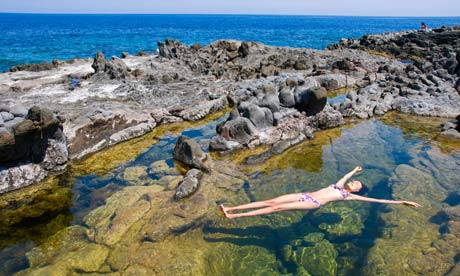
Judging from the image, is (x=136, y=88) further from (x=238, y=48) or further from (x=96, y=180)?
(x=238, y=48)

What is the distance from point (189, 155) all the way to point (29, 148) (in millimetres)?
6428

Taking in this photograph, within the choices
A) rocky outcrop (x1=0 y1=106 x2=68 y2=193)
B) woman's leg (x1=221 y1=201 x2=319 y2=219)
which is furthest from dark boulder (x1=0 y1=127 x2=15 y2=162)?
woman's leg (x1=221 y1=201 x2=319 y2=219)

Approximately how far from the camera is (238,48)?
138 ft

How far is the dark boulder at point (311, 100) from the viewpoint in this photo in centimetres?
1958

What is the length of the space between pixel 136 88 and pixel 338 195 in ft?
57.3

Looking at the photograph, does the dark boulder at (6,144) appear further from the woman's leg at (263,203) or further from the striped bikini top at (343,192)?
the striped bikini top at (343,192)

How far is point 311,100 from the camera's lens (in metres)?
19.7

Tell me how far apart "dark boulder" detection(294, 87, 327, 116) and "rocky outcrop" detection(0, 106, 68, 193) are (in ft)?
42.1

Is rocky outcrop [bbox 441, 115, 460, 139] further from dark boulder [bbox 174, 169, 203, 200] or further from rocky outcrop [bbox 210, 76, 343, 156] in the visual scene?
dark boulder [bbox 174, 169, 203, 200]

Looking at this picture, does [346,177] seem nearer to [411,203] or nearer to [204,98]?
[411,203]

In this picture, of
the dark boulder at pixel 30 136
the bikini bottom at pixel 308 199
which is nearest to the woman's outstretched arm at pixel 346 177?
the bikini bottom at pixel 308 199

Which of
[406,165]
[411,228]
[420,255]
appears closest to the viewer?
[420,255]

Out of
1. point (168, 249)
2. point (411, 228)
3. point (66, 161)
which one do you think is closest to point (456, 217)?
point (411, 228)

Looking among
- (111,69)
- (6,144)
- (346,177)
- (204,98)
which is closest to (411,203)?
(346,177)
